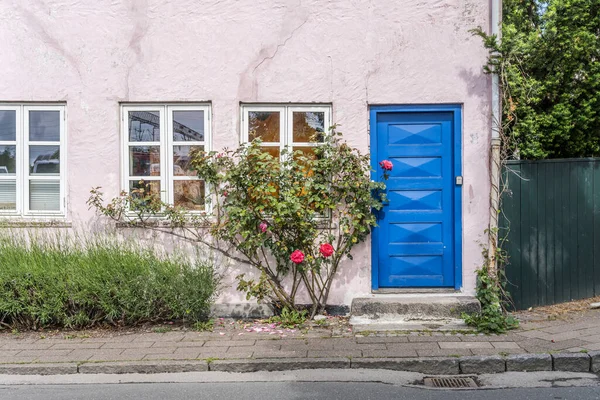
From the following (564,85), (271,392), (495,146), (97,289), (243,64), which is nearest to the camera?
(271,392)

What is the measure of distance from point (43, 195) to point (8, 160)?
25.3 inches

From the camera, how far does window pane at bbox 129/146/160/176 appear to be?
7.18 m

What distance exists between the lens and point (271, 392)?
484 cm

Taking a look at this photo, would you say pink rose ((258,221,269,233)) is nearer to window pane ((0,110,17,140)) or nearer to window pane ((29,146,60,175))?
window pane ((29,146,60,175))

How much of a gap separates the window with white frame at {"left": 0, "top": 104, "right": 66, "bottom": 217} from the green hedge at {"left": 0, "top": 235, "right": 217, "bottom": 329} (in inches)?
29.3

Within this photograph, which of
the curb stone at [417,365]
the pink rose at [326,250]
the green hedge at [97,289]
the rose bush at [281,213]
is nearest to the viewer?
the curb stone at [417,365]

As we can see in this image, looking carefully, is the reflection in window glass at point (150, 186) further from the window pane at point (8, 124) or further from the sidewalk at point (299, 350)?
the sidewalk at point (299, 350)

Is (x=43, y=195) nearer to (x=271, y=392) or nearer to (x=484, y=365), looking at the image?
(x=271, y=392)

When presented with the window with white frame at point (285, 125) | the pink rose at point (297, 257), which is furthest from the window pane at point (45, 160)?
the pink rose at point (297, 257)

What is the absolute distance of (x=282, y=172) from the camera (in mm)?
6812

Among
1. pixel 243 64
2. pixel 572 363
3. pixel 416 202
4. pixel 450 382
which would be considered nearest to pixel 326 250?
pixel 416 202

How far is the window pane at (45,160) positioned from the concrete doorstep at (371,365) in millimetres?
2705

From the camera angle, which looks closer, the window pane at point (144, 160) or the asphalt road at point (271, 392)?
the asphalt road at point (271, 392)

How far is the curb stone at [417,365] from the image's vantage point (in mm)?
5305
